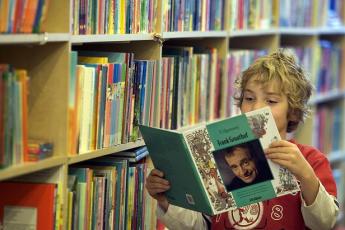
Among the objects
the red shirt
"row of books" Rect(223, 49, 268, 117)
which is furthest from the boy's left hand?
"row of books" Rect(223, 49, 268, 117)

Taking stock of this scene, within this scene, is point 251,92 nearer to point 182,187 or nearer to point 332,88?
point 182,187

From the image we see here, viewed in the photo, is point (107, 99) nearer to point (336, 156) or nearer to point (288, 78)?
point (288, 78)

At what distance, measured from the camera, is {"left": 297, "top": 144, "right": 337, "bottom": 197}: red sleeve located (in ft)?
6.72

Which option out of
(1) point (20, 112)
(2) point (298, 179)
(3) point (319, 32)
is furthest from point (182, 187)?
(3) point (319, 32)

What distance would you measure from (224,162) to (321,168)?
34cm

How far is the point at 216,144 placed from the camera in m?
1.86

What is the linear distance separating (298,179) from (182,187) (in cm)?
29

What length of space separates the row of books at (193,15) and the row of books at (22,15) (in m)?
0.72

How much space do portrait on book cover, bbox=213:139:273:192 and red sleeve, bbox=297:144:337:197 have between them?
232 mm

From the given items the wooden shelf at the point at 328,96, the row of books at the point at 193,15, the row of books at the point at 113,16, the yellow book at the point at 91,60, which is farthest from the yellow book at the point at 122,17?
the wooden shelf at the point at 328,96

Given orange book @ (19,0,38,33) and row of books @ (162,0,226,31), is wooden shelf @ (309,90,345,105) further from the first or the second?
orange book @ (19,0,38,33)

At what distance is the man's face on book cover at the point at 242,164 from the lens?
1863 millimetres

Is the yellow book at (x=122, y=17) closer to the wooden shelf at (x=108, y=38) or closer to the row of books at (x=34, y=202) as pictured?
the wooden shelf at (x=108, y=38)

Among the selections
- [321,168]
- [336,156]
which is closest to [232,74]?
[321,168]
